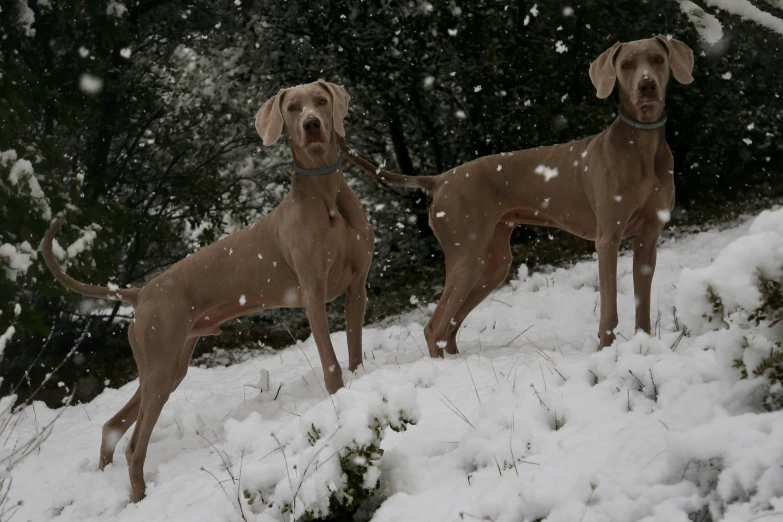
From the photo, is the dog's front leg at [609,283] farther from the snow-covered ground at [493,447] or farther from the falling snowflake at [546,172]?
the falling snowflake at [546,172]

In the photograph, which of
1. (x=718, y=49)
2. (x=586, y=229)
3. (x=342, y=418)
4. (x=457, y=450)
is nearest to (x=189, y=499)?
(x=342, y=418)

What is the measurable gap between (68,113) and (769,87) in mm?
6880

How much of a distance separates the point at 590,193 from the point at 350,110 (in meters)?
3.85

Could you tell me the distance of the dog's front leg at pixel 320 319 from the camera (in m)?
4.02

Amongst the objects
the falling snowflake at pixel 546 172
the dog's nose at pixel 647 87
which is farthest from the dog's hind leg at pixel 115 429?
the dog's nose at pixel 647 87

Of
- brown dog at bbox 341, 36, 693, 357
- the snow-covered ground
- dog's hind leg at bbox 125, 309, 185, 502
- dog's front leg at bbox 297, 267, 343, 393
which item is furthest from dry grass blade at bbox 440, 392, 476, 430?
dog's hind leg at bbox 125, 309, 185, 502

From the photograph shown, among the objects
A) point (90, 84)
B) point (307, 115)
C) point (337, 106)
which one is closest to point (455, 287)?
point (337, 106)

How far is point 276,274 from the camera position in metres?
4.26

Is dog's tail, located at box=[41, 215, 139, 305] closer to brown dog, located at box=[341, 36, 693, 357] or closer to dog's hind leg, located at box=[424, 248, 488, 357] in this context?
brown dog, located at box=[341, 36, 693, 357]

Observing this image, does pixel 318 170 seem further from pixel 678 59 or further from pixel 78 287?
pixel 678 59

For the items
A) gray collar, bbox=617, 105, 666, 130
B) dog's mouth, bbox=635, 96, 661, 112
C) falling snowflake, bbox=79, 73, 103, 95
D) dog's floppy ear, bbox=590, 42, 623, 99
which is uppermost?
falling snowflake, bbox=79, 73, 103, 95

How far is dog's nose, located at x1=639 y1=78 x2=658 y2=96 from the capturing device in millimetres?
3854

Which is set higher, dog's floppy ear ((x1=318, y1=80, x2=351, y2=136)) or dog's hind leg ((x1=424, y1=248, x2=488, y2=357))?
dog's floppy ear ((x1=318, y1=80, x2=351, y2=136))

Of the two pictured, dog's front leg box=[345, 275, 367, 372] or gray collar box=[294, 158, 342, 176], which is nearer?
gray collar box=[294, 158, 342, 176]
